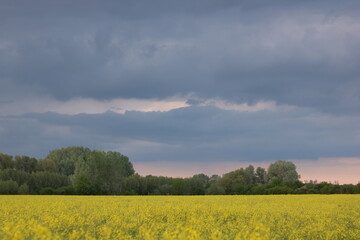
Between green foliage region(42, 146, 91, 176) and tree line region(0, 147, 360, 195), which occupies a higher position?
green foliage region(42, 146, 91, 176)

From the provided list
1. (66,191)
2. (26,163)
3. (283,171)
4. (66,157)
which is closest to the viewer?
(66,191)

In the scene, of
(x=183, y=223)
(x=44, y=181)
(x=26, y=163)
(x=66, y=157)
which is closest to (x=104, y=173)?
(x=44, y=181)

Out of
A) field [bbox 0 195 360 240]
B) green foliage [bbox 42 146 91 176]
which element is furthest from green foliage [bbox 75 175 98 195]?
green foliage [bbox 42 146 91 176]

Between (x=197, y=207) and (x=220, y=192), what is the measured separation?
5778 centimetres

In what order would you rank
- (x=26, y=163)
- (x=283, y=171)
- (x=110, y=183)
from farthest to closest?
(x=283, y=171) → (x=26, y=163) → (x=110, y=183)

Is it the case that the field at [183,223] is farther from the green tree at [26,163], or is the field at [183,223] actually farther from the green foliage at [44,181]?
the green tree at [26,163]

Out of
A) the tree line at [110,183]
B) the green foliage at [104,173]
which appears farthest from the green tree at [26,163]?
the green foliage at [104,173]

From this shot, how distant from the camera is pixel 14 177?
8350cm

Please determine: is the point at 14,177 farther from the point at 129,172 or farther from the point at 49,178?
the point at 129,172

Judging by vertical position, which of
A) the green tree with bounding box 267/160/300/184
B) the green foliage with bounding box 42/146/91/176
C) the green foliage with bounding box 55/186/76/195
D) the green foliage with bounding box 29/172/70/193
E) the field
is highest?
the green foliage with bounding box 42/146/91/176

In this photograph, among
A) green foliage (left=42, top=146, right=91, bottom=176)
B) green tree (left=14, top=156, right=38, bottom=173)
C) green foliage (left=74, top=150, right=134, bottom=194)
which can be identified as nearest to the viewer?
green foliage (left=74, top=150, right=134, bottom=194)

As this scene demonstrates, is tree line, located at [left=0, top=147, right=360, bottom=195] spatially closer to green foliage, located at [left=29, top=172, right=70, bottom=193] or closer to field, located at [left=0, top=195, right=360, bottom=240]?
green foliage, located at [left=29, top=172, right=70, bottom=193]

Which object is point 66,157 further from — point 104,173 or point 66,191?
point 66,191

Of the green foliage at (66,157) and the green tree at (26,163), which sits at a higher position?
the green foliage at (66,157)
